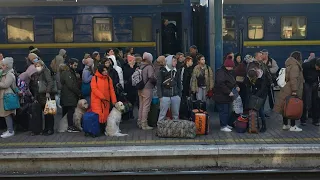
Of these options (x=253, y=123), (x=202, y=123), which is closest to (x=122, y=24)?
(x=202, y=123)

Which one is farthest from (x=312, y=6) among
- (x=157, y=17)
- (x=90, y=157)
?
(x=90, y=157)

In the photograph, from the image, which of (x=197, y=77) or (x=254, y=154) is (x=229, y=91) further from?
(x=254, y=154)

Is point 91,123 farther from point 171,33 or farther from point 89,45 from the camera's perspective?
point 171,33

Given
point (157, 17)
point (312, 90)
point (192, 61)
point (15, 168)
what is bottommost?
point (15, 168)

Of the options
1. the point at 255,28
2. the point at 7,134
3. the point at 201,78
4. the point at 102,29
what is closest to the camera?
the point at 7,134

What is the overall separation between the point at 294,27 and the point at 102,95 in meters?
9.63

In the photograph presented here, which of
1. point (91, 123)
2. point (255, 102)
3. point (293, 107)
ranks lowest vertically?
point (91, 123)

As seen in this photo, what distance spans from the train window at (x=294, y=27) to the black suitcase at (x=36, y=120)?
1004cm

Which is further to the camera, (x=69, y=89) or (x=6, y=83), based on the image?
(x=69, y=89)

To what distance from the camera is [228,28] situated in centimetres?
1542

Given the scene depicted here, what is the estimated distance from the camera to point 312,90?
9688 mm

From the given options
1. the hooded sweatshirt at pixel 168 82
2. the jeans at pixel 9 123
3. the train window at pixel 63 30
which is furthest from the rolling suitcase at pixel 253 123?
the train window at pixel 63 30

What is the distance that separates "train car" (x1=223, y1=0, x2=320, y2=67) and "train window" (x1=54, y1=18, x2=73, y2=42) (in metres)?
5.64

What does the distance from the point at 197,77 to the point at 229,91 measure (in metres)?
0.98
